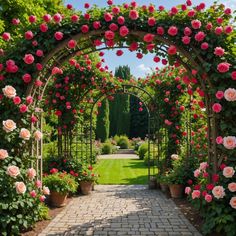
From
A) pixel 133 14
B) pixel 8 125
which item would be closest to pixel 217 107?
pixel 133 14

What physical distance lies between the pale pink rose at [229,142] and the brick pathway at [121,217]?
3.97 feet

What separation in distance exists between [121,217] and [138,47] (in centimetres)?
264

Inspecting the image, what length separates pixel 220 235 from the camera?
3859mm

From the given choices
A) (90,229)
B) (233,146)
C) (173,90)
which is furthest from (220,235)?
(173,90)

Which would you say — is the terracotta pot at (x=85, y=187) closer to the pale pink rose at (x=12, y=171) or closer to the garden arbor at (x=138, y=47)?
the garden arbor at (x=138, y=47)

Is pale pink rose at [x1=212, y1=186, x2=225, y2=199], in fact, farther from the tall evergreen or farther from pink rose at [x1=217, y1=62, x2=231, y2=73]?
the tall evergreen

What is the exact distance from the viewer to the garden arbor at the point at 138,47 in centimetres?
408

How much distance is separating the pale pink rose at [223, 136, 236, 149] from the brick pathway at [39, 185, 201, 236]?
1211 mm

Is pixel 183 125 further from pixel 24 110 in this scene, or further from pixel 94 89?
pixel 24 110

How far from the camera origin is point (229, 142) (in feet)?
12.4

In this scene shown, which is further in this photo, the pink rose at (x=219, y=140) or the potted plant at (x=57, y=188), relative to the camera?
the potted plant at (x=57, y=188)

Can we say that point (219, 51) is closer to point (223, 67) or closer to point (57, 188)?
point (223, 67)

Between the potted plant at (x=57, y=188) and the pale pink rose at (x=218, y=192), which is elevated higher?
the pale pink rose at (x=218, y=192)

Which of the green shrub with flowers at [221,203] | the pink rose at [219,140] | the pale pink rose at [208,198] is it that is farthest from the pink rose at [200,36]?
the pale pink rose at [208,198]
